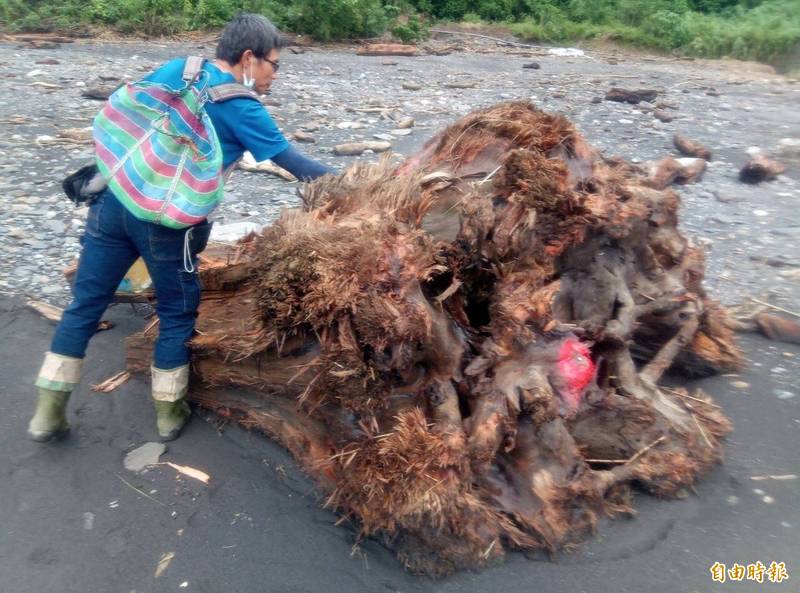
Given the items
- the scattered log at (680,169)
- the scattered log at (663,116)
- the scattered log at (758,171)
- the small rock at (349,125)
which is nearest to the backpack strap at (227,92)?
the scattered log at (680,169)

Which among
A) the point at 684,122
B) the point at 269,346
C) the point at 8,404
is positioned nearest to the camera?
the point at 269,346

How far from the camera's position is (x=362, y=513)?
2.87 meters

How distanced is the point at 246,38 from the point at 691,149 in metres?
5.73

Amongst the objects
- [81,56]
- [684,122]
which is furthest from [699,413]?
[81,56]

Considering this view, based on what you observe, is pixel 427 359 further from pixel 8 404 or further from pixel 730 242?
pixel 730 242

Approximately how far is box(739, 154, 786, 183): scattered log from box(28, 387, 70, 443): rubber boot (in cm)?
638

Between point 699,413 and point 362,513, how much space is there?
172 cm

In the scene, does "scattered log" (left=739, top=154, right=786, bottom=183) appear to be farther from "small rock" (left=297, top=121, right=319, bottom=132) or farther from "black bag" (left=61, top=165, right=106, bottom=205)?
"black bag" (left=61, top=165, right=106, bottom=205)

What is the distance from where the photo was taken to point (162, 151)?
10.2 ft

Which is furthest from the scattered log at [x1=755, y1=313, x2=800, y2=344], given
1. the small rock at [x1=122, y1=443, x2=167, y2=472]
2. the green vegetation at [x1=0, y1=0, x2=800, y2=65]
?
the green vegetation at [x1=0, y1=0, x2=800, y2=65]

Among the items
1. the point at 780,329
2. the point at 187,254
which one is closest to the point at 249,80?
the point at 187,254

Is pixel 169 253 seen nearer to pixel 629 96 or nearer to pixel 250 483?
pixel 250 483

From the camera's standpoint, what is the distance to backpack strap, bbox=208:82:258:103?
324 centimetres

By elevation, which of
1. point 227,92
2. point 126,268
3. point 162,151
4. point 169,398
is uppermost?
point 227,92
